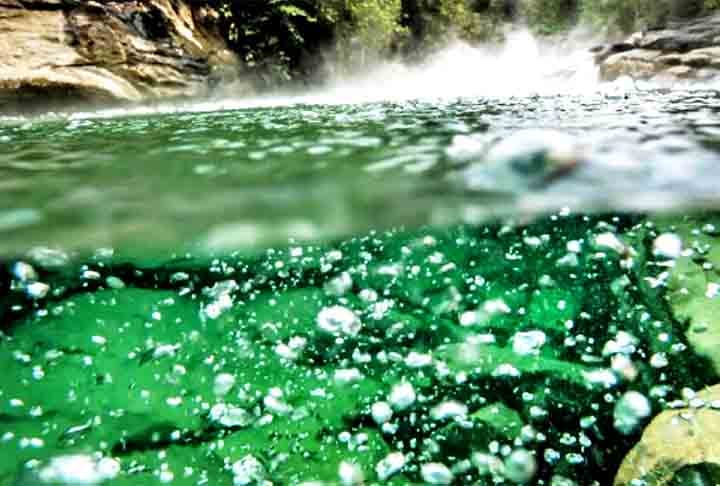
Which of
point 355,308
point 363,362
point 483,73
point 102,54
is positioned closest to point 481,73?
point 483,73

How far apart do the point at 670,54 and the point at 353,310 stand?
475 inches

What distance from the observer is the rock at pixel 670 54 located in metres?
10.6

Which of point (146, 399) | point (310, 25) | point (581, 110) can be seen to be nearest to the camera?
point (146, 399)

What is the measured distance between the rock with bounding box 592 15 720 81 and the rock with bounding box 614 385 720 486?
425 inches

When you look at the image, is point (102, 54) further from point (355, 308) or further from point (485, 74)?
point (485, 74)

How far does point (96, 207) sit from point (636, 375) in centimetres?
255

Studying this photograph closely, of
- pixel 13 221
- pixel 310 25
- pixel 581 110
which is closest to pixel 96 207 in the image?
pixel 13 221

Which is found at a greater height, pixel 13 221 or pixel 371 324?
pixel 13 221

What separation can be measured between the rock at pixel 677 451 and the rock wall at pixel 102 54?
29.4 ft

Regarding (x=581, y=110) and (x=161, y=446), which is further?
(x=581, y=110)

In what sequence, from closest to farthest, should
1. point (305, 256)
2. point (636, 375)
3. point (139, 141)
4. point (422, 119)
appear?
1. point (636, 375)
2. point (305, 256)
3. point (139, 141)
4. point (422, 119)

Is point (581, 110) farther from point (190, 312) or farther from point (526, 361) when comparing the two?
point (190, 312)

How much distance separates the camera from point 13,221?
2445 millimetres

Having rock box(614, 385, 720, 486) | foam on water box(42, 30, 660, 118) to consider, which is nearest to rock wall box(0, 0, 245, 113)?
foam on water box(42, 30, 660, 118)
